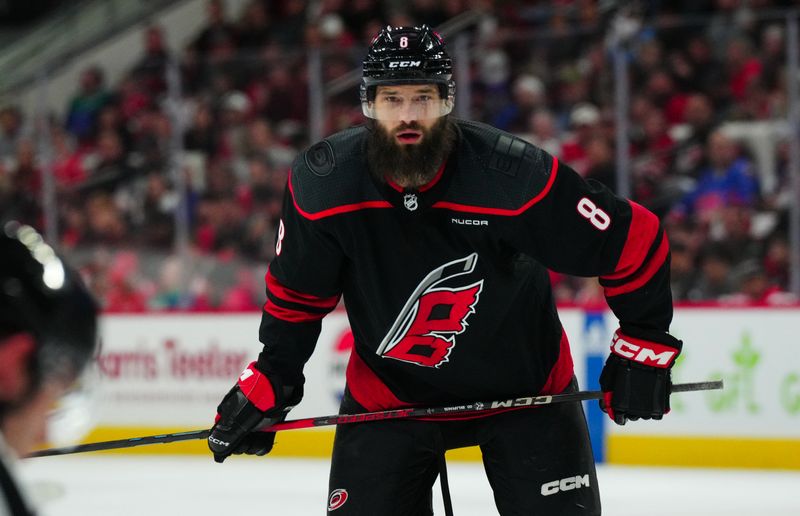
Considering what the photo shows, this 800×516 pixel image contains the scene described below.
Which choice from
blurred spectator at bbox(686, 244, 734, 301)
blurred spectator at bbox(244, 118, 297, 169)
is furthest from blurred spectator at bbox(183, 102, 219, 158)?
blurred spectator at bbox(686, 244, 734, 301)

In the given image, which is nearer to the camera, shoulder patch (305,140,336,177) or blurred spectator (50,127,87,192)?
shoulder patch (305,140,336,177)

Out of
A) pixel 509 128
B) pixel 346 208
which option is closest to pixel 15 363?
pixel 346 208

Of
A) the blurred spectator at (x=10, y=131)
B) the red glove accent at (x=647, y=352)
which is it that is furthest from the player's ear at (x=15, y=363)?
the blurred spectator at (x=10, y=131)

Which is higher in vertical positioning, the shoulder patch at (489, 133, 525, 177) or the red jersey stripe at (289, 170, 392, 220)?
the shoulder patch at (489, 133, 525, 177)

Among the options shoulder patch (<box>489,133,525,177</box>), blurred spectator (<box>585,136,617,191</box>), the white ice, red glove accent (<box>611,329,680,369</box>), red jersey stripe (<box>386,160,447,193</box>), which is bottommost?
the white ice

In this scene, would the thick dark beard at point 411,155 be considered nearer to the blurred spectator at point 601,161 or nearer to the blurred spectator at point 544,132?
the blurred spectator at point 601,161

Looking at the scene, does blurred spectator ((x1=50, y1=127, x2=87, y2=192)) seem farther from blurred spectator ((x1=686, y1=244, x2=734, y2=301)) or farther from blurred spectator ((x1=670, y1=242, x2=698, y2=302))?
blurred spectator ((x1=686, y1=244, x2=734, y2=301))

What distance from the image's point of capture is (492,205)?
2.58m

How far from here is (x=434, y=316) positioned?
268 centimetres

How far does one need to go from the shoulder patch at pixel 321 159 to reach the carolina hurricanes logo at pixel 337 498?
0.68 metres

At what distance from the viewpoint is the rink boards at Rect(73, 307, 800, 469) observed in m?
5.77

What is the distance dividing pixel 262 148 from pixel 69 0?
516cm

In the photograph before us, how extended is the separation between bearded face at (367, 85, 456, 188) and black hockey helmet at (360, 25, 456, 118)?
0.02m

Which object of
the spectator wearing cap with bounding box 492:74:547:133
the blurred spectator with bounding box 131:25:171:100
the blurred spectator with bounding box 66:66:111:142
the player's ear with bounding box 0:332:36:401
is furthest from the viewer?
the blurred spectator with bounding box 66:66:111:142
